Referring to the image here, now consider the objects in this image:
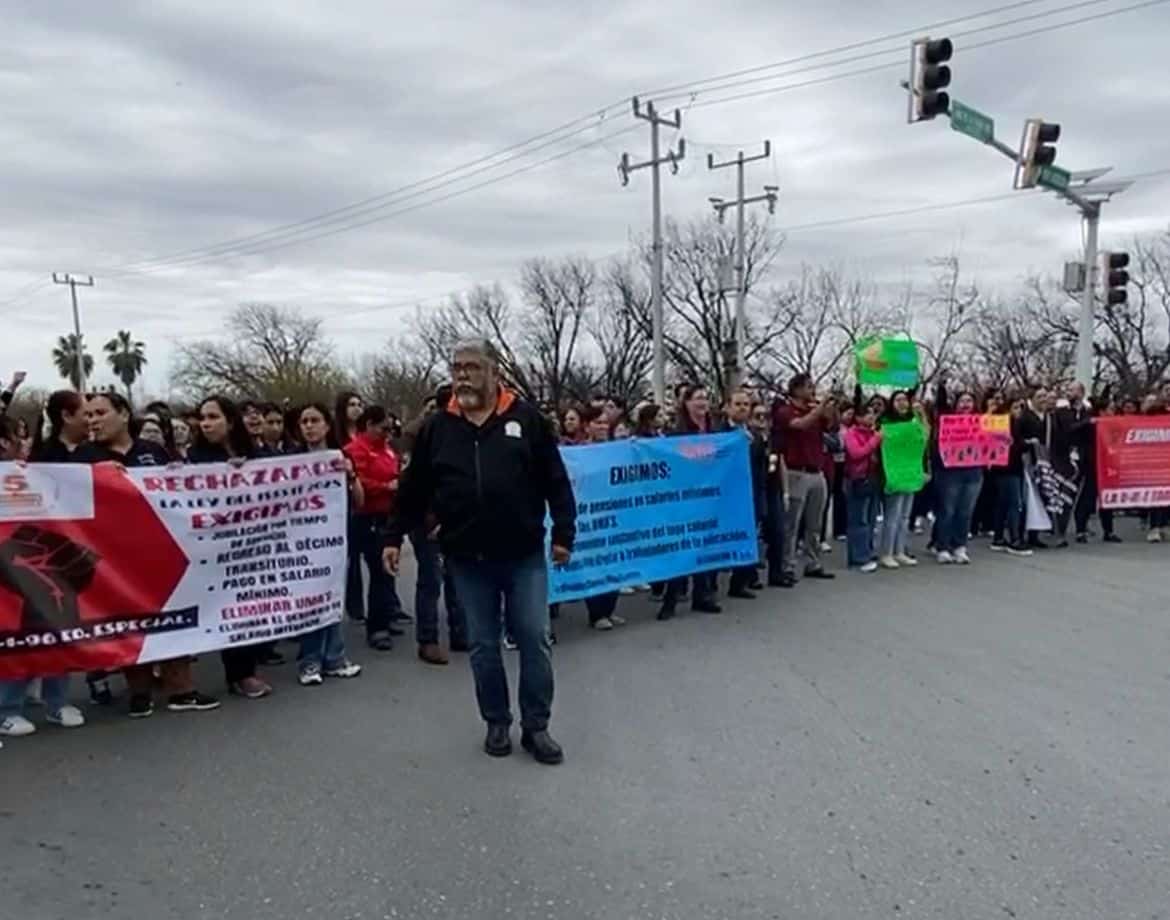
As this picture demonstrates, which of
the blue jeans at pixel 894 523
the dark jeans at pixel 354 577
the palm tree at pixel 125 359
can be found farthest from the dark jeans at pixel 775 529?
the palm tree at pixel 125 359

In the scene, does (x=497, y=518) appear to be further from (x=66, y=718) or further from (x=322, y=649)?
(x=66, y=718)

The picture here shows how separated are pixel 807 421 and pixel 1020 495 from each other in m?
3.66

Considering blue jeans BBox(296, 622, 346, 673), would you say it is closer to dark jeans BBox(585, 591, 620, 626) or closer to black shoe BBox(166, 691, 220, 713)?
black shoe BBox(166, 691, 220, 713)

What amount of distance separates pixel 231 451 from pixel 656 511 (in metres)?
3.40

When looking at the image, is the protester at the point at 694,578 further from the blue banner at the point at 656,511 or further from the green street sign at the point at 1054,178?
the green street sign at the point at 1054,178

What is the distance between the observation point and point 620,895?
3.40 meters

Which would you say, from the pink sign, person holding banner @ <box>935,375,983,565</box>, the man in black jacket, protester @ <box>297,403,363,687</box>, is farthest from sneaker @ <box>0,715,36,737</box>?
the pink sign

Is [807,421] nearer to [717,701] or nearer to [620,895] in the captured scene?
[717,701]

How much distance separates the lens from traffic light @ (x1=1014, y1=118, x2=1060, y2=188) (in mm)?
14695

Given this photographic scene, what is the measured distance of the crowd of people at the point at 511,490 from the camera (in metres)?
4.75

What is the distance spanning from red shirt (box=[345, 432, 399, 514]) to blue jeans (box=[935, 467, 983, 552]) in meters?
Answer: 6.37

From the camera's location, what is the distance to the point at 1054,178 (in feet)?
51.6

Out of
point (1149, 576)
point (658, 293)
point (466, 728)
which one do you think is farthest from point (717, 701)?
point (658, 293)

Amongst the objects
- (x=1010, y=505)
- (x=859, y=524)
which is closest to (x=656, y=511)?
(x=859, y=524)
